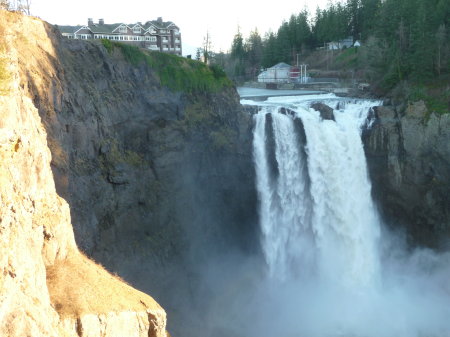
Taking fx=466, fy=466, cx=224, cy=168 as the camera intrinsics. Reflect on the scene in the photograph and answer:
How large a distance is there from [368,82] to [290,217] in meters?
19.1

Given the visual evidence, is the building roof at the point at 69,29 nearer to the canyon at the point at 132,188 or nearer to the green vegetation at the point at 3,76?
the canyon at the point at 132,188

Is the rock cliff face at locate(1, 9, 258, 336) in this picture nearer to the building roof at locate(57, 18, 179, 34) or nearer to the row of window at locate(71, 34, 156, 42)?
the row of window at locate(71, 34, 156, 42)

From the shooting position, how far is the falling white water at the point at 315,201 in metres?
32.8

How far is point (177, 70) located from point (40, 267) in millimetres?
21328

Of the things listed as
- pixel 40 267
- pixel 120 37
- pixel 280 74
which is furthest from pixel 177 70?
Result: pixel 280 74

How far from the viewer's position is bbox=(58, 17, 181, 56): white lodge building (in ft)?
151

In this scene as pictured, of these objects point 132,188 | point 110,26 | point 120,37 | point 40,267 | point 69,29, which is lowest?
point 132,188

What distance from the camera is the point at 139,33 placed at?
49.1 meters

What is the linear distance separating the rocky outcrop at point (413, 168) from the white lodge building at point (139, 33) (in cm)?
2279

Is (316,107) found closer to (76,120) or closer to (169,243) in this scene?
(169,243)

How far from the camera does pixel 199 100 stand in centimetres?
3170

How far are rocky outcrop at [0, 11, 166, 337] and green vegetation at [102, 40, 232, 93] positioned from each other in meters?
11.2

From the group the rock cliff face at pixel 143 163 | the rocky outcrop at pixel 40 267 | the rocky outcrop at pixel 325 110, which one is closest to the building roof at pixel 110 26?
the rock cliff face at pixel 143 163

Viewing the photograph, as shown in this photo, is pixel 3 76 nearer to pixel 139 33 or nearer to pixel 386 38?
pixel 139 33
